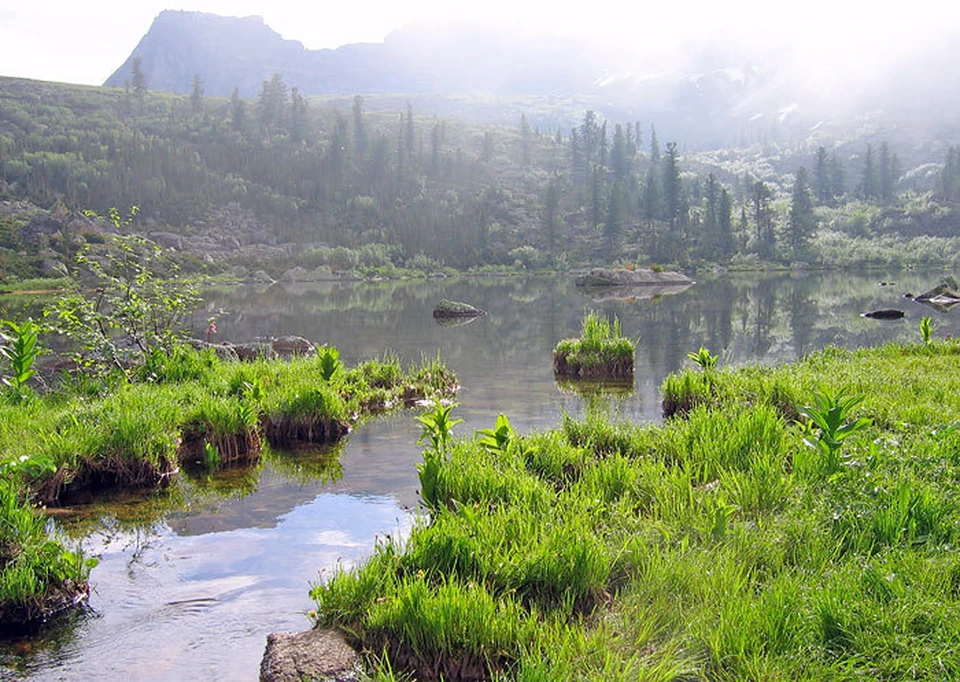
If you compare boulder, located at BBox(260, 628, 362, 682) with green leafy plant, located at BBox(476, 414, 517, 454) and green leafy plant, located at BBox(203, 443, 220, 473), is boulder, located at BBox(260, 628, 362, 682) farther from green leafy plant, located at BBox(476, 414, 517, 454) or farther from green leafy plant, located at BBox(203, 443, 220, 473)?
green leafy plant, located at BBox(203, 443, 220, 473)

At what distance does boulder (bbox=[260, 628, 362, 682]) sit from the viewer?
529 cm

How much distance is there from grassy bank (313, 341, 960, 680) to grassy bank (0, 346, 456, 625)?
280 centimetres

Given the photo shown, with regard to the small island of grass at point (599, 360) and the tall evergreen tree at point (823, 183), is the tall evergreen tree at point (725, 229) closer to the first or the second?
the tall evergreen tree at point (823, 183)

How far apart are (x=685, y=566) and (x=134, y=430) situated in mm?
8074

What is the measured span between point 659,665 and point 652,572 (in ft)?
4.15

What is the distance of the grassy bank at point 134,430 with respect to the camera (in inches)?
277

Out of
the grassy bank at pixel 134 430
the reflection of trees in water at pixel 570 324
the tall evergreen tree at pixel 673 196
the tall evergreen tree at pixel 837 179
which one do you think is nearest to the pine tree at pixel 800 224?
the tall evergreen tree at pixel 673 196

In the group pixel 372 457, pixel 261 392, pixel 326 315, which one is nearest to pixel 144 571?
pixel 372 457

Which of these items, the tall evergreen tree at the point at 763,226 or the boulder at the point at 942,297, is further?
the tall evergreen tree at the point at 763,226

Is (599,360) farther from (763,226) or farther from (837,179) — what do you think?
(837,179)

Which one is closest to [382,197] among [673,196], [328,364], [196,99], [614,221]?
[614,221]

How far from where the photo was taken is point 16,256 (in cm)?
8388

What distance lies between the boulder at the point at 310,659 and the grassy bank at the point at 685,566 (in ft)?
0.57

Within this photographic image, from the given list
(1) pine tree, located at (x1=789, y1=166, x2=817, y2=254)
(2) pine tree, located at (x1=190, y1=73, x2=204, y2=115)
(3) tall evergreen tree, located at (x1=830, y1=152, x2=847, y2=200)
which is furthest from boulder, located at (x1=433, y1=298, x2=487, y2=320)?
(2) pine tree, located at (x1=190, y1=73, x2=204, y2=115)
